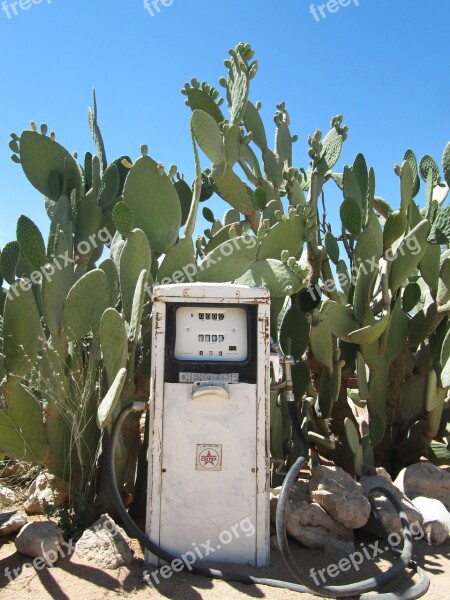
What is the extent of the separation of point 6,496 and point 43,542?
Answer: 108 cm

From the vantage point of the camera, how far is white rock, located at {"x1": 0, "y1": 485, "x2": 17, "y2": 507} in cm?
378

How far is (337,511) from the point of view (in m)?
3.27

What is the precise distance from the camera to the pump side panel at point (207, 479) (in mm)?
2895

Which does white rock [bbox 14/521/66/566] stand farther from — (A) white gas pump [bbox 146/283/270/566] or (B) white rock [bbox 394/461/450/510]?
(B) white rock [bbox 394/461/450/510]

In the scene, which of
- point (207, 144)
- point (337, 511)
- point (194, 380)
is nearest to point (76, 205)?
point (207, 144)

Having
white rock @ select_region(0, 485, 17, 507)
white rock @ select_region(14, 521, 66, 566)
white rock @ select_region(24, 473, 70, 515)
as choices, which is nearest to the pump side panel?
white rock @ select_region(14, 521, 66, 566)

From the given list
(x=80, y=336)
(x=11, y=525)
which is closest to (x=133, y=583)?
(x=11, y=525)

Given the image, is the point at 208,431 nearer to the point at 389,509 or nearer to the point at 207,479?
the point at 207,479

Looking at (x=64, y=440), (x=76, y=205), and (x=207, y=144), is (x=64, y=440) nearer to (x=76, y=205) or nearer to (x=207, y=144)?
(x=76, y=205)

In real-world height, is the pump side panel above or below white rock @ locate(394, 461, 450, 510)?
above

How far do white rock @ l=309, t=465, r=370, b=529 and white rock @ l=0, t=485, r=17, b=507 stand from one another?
1853 millimetres

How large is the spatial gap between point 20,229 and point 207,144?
4.28 ft

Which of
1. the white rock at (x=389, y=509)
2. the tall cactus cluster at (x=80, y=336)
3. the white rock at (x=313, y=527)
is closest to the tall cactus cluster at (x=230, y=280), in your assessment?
the tall cactus cluster at (x=80, y=336)

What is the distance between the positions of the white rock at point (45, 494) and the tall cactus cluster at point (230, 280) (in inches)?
3.3
